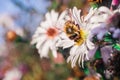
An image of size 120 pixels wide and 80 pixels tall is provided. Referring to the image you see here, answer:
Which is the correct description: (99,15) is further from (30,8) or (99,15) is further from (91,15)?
(30,8)

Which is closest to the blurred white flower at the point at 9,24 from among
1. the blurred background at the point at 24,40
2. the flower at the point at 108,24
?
the blurred background at the point at 24,40

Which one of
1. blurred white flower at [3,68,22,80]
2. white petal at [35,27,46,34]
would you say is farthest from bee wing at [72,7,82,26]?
blurred white flower at [3,68,22,80]

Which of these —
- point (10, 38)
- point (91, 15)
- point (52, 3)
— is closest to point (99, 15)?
point (91, 15)

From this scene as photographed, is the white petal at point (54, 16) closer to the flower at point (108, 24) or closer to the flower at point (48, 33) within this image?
the flower at point (48, 33)

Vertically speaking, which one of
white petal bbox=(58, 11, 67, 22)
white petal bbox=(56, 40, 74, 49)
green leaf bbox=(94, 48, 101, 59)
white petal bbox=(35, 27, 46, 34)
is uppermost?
white petal bbox=(58, 11, 67, 22)

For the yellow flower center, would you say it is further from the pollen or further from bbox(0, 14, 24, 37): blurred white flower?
bbox(0, 14, 24, 37): blurred white flower

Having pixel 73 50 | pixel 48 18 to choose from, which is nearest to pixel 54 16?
pixel 48 18
